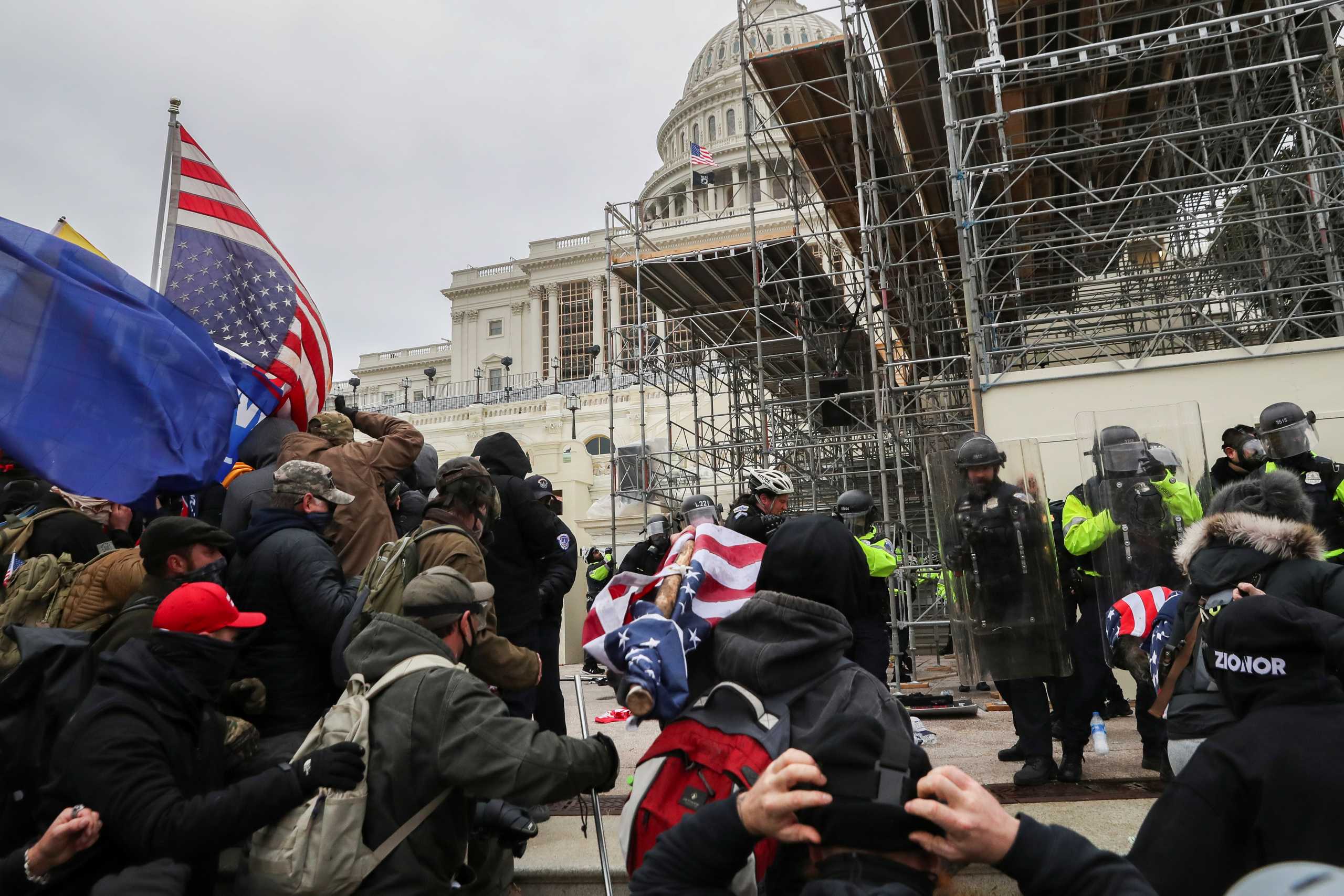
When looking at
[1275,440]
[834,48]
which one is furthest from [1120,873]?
[834,48]

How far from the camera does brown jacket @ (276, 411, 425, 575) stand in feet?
13.1

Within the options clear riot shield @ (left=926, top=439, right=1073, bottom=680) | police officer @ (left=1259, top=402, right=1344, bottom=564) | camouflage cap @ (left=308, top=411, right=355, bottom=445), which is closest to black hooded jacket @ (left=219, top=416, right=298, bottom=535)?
camouflage cap @ (left=308, top=411, right=355, bottom=445)

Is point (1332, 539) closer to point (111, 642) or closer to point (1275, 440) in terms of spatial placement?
point (1275, 440)

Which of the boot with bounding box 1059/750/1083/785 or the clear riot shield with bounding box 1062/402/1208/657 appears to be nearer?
the boot with bounding box 1059/750/1083/785

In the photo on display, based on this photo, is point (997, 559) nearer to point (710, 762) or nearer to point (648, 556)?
point (710, 762)

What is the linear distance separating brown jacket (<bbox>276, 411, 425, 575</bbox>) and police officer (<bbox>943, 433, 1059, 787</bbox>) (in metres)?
2.91

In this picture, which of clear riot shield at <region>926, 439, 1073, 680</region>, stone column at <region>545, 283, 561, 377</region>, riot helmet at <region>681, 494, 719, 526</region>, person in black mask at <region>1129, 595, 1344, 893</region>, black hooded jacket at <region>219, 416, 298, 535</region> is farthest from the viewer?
stone column at <region>545, 283, 561, 377</region>

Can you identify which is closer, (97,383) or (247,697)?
(247,697)

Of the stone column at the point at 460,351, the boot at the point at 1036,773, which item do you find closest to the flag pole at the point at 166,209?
the boot at the point at 1036,773

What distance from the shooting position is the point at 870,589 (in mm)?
4473

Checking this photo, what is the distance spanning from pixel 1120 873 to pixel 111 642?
2974 mm

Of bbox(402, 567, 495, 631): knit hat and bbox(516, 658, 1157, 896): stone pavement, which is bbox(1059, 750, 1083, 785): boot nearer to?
bbox(516, 658, 1157, 896): stone pavement

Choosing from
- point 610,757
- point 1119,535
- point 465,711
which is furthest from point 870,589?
point 465,711

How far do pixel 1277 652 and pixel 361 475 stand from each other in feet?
11.0
